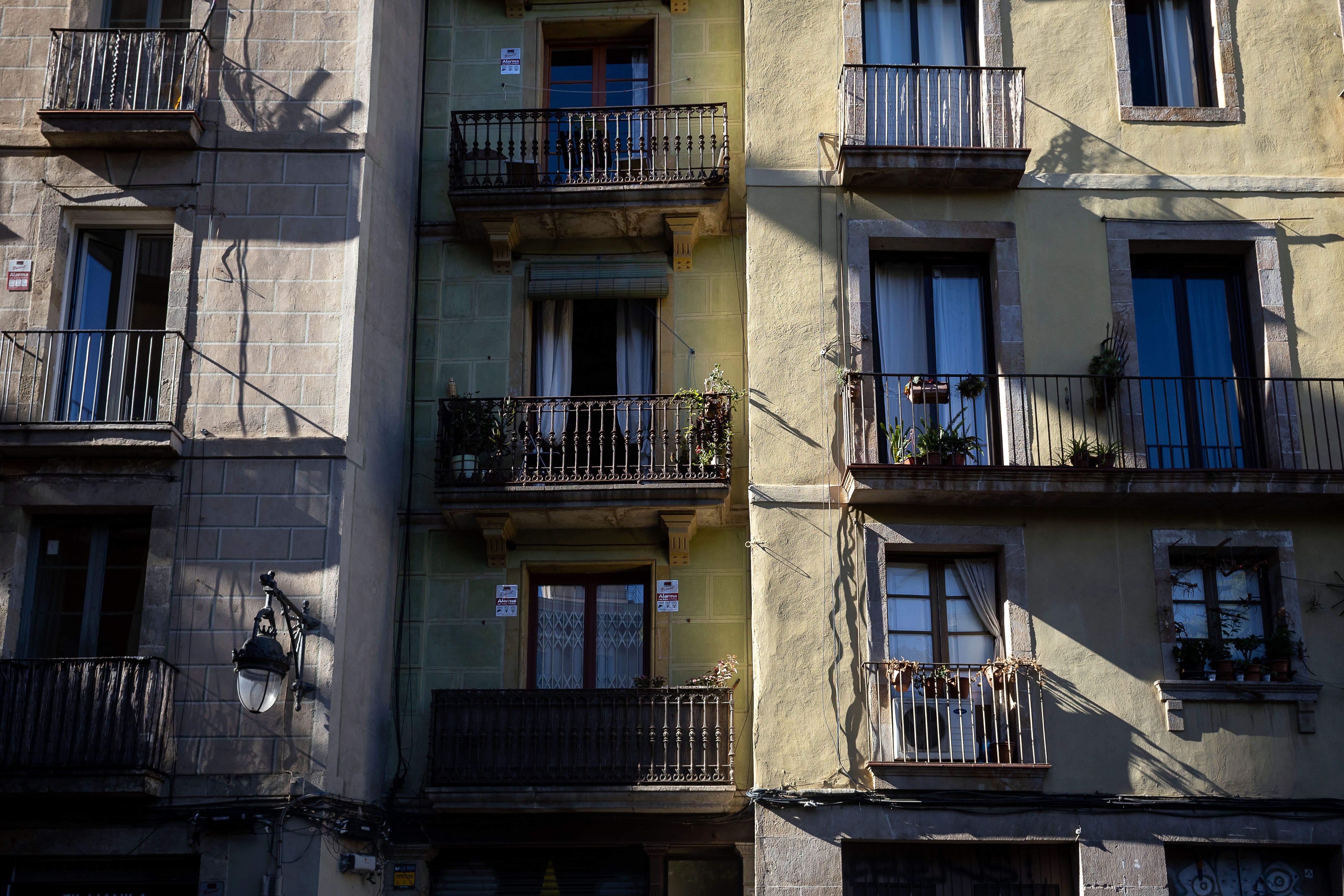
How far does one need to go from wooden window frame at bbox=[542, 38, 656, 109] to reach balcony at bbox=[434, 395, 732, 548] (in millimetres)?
4124

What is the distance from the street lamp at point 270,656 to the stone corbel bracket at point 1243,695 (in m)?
8.23

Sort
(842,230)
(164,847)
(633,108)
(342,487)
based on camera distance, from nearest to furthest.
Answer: (164,847)
(342,487)
(842,230)
(633,108)

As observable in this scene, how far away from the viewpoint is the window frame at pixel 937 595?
14336 millimetres

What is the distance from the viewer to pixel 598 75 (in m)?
17.5

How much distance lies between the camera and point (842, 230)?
15227 mm

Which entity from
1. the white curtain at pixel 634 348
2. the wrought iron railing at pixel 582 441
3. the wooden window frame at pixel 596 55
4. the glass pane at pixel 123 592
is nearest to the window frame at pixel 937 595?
the wrought iron railing at pixel 582 441

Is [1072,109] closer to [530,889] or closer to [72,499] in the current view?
[530,889]

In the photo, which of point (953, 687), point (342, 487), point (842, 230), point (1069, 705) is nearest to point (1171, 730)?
point (1069, 705)

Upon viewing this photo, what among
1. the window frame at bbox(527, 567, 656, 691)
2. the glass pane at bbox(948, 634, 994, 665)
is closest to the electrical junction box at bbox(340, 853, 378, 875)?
the window frame at bbox(527, 567, 656, 691)

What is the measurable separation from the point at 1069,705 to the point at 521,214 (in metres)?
7.89

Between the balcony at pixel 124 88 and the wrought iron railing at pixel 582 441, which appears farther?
the wrought iron railing at pixel 582 441

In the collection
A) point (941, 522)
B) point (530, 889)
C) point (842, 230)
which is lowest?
point (530, 889)

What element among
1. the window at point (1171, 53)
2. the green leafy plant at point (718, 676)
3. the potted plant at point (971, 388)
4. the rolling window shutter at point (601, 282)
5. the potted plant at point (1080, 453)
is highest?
the window at point (1171, 53)

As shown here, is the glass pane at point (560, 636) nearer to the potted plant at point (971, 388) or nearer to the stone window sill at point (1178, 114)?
the potted plant at point (971, 388)
